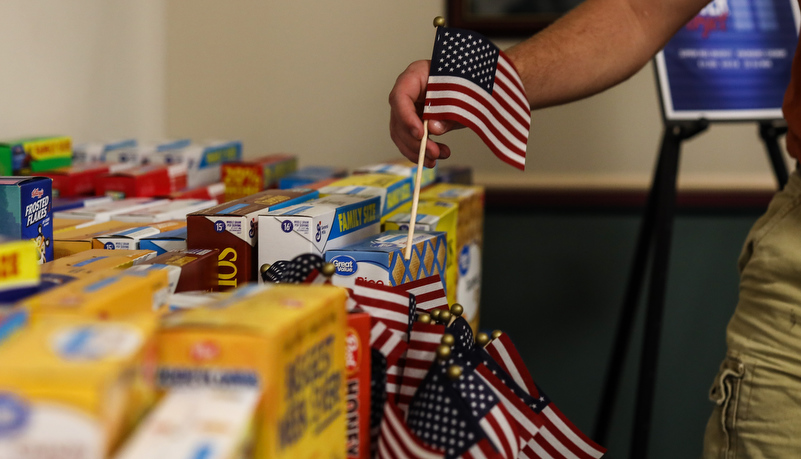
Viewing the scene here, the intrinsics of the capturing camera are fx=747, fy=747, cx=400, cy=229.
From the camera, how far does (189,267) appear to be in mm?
985

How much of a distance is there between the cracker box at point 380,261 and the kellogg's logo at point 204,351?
1.35ft

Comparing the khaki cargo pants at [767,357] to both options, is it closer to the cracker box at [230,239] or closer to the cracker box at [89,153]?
the cracker box at [230,239]

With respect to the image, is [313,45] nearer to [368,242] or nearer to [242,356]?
[368,242]

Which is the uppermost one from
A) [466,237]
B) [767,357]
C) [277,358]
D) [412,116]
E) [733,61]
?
[733,61]

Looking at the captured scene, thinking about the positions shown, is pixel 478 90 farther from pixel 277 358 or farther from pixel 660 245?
pixel 660 245

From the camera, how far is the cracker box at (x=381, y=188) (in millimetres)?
1419

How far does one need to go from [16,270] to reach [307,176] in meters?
1.18

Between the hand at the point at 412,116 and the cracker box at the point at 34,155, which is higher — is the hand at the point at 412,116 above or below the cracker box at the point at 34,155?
above

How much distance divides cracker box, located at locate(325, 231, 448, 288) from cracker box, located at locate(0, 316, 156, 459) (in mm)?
476

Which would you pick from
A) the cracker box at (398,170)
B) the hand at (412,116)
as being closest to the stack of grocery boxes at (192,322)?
the hand at (412,116)

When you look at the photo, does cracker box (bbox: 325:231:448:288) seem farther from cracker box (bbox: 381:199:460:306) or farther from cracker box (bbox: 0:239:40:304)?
cracker box (bbox: 0:239:40:304)

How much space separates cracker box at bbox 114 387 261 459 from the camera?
0.51 metres

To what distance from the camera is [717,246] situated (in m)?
2.93

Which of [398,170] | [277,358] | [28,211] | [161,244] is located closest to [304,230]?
[161,244]
